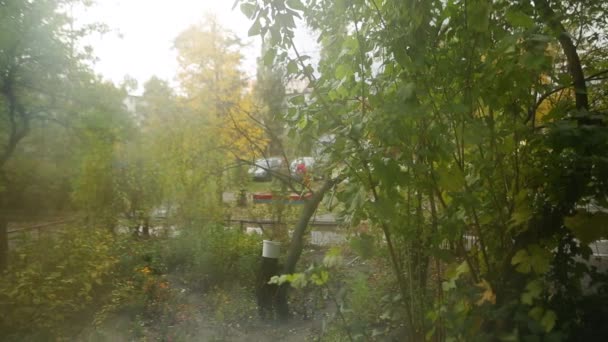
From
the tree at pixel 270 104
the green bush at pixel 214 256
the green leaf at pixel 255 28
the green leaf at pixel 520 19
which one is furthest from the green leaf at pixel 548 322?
the green bush at pixel 214 256

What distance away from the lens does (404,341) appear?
1.54 meters

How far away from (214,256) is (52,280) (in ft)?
4.62

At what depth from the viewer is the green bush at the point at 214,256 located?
3795mm

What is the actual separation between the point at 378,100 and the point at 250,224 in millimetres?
3569

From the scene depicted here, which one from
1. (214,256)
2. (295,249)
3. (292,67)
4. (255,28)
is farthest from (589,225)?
(214,256)

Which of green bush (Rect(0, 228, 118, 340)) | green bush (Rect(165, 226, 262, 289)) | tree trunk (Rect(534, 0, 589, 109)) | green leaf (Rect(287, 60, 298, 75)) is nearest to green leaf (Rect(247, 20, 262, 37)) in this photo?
green leaf (Rect(287, 60, 298, 75))

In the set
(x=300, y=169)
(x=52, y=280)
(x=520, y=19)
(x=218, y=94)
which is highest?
(x=218, y=94)

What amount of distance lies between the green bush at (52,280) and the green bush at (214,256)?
0.75m

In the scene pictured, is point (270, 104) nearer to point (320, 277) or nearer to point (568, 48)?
point (568, 48)

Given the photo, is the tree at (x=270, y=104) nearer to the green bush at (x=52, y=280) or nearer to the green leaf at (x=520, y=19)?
the green bush at (x=52, y=280)

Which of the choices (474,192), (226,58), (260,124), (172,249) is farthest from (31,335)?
(226,58)

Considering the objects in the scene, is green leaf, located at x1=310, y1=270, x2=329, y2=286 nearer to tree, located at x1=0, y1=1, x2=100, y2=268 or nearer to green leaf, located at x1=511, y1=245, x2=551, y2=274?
green leaf, located at x1=511, y1=245, x2=551, y2=274

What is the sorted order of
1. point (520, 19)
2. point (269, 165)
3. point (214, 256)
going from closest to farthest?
1. point (520, 19)
2. point (269, 165)
3. point (214, 256)

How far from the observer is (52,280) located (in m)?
2.77
